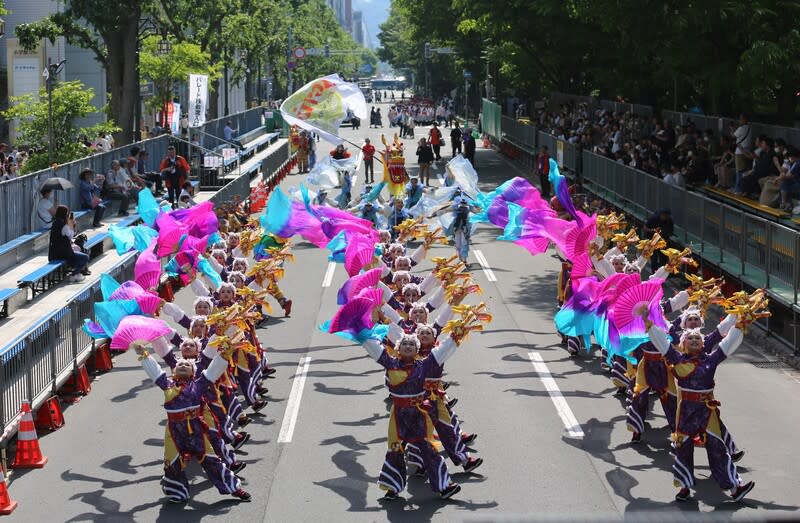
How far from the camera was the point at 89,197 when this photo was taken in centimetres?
2803

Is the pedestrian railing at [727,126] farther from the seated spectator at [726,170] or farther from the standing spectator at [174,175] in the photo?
the standing spectator at [174,175]

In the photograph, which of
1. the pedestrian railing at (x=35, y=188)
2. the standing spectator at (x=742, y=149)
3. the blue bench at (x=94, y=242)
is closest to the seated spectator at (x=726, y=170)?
the standing spectator at (x=742, y=149)

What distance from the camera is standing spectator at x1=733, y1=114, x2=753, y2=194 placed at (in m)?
24.8

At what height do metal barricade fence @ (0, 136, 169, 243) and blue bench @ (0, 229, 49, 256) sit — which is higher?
metal barricade fence @ (0, 136, 169, 243)

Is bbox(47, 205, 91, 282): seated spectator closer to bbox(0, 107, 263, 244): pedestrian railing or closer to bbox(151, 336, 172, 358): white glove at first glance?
bbox(0, 107, 263, 244): pedestrian railing

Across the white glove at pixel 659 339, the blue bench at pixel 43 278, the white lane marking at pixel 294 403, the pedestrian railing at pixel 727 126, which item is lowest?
the white lane marking at pixel 294 403

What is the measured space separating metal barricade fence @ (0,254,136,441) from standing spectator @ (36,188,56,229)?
806 cm

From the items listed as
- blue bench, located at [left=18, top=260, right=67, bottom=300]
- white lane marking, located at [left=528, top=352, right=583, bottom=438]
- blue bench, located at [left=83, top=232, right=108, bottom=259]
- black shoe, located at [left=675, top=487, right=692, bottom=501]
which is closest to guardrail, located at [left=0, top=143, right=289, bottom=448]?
blue bench, located at [left=18, top=260, right=67, bottom=300]

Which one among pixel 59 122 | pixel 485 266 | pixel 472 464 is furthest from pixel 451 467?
pixel 59 122

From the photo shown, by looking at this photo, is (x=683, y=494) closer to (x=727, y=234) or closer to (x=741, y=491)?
(x=741, y=491)

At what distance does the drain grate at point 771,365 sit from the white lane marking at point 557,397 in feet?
9.64

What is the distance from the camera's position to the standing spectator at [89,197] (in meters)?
27.9

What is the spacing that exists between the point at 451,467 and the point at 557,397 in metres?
3.09

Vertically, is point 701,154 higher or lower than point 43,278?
higher
